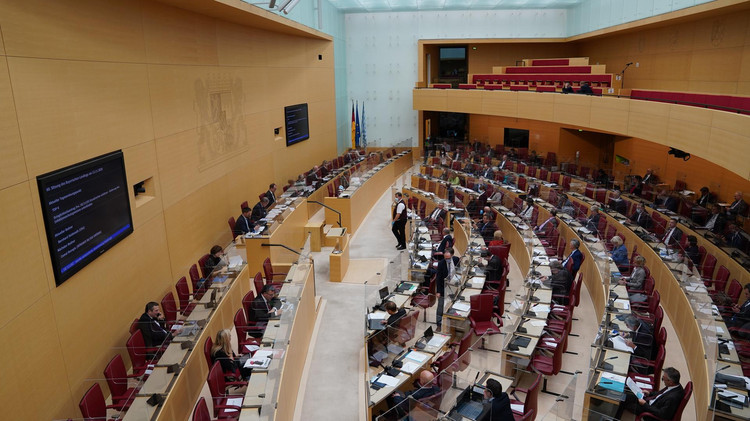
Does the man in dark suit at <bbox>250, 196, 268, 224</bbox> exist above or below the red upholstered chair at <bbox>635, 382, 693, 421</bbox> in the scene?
above

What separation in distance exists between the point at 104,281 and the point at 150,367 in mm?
2191

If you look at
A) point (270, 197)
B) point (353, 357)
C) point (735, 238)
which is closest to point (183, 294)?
point (353, 357)

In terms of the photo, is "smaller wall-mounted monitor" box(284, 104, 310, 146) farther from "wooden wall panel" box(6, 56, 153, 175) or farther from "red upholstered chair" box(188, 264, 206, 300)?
"red upholstered chair" box(188, 264, 206, 300)

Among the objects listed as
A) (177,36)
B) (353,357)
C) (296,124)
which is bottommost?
(353,357)

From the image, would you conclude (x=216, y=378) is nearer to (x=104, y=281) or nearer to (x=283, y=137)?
(x=104, y=281)

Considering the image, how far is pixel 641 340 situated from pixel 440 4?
21.7 meters

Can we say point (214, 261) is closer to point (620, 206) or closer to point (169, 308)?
point (169, 308)

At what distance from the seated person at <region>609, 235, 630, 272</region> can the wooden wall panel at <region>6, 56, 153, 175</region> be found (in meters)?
10.3

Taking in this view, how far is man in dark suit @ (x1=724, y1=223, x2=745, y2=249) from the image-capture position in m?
11.1

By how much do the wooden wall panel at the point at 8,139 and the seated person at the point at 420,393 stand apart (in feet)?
18.8

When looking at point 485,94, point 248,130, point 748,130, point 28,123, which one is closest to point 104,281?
point 28,123

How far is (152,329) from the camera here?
28.1 ft

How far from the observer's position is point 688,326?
9.25 m

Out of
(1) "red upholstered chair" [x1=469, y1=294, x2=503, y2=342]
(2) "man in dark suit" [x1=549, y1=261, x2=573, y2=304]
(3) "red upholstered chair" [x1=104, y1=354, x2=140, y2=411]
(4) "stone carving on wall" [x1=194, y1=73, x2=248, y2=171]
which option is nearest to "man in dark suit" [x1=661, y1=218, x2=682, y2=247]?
(2) "man in dark suit" [x1=549, y1=261, x2=573, y2=304]
